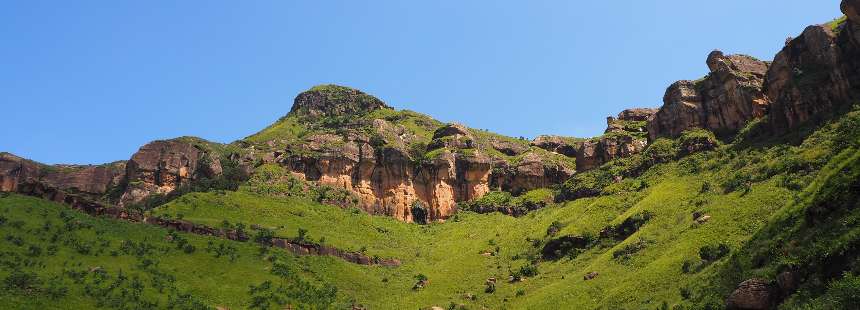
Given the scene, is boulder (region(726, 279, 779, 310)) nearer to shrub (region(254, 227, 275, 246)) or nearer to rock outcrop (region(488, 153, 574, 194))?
shrub (region(254, 227, 275, 246))

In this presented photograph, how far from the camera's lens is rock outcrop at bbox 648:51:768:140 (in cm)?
11738

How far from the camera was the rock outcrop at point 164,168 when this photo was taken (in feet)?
440

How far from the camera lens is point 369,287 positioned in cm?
9988

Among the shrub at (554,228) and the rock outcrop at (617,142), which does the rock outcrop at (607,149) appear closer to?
the rock outcrop at (617,142)

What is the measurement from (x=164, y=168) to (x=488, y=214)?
218 ft

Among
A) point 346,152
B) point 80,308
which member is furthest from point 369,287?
point 346,152

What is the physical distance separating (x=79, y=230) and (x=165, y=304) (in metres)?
25.6

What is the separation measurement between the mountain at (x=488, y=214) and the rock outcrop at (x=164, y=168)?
17.8 inches

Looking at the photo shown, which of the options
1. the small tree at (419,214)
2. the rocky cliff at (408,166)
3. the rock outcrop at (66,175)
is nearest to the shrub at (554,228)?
the small tree at (419,214)

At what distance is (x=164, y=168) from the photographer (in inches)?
5458

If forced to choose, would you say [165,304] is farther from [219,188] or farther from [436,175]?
[436,175]

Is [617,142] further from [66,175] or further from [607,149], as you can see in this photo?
[66,175]

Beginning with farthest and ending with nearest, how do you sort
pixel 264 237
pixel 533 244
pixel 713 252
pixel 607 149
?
pixel 607 149
pixel 533 244
pixel 264 237
pixel 713 252

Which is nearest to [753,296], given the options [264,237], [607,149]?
[264,237]
